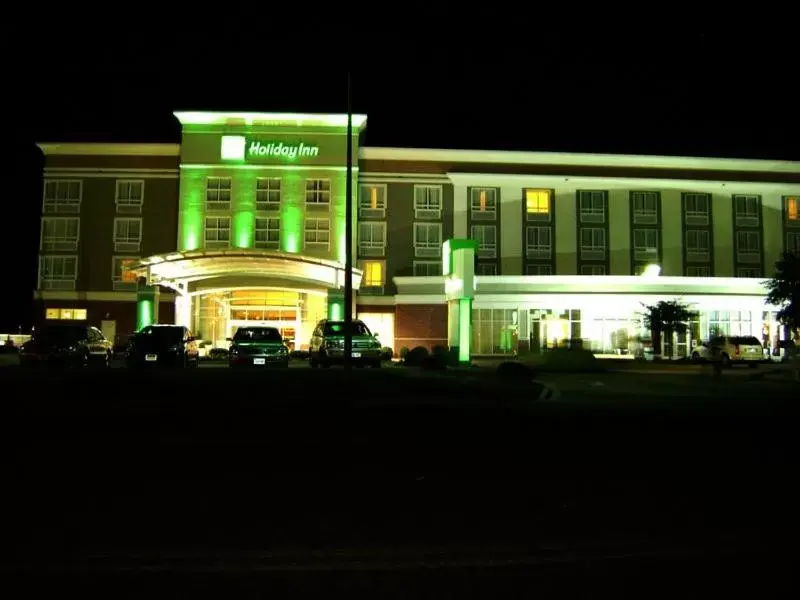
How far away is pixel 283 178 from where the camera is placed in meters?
51.8

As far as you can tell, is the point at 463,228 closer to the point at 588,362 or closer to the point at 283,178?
the point at 283,178

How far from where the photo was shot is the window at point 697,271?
180 ft

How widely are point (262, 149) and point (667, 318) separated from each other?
90.2 ft

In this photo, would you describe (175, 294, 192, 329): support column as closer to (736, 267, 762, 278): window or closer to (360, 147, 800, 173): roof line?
(360, 147, 800, 173): roof line

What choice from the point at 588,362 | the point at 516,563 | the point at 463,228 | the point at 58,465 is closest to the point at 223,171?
the point at 463,228

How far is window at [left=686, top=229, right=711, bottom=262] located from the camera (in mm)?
54781

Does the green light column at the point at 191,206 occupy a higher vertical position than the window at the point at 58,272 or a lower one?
higher

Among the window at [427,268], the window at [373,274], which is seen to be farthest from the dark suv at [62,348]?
the window at [427,268]

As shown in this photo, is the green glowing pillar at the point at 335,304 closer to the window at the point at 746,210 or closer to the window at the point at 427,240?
the window at the point at 427,240

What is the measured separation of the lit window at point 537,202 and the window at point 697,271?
1080cm

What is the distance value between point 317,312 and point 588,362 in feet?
75.8

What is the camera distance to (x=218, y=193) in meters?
51.7

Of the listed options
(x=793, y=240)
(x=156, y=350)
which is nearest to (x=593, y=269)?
(x=793, y=240)

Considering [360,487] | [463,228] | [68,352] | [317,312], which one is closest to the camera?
[360,487]
